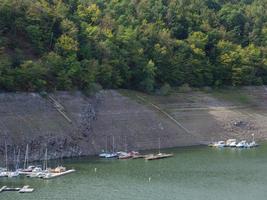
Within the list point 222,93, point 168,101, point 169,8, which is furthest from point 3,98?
point 169,8

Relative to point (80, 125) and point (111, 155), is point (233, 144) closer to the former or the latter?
point (111, 155)

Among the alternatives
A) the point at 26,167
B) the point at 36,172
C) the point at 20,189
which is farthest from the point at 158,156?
the point at 20,189

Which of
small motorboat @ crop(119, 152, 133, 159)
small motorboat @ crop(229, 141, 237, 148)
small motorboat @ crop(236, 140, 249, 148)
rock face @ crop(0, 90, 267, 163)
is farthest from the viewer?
small motorboat @ crop(229, 141, 237, 148)

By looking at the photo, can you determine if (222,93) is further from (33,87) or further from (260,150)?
(33,87)

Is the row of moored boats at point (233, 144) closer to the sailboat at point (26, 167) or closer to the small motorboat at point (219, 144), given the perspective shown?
the small motorboat at point (219, 144)

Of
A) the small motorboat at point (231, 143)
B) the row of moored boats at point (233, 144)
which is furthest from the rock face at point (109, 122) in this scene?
the row of moored boats at point (233, 144)

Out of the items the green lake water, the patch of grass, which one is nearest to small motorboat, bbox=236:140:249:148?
the green lake water

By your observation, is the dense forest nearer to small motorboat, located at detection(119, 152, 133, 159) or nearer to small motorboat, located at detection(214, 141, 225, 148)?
small motorboat, located at detection(119, 152, 133, 159)
